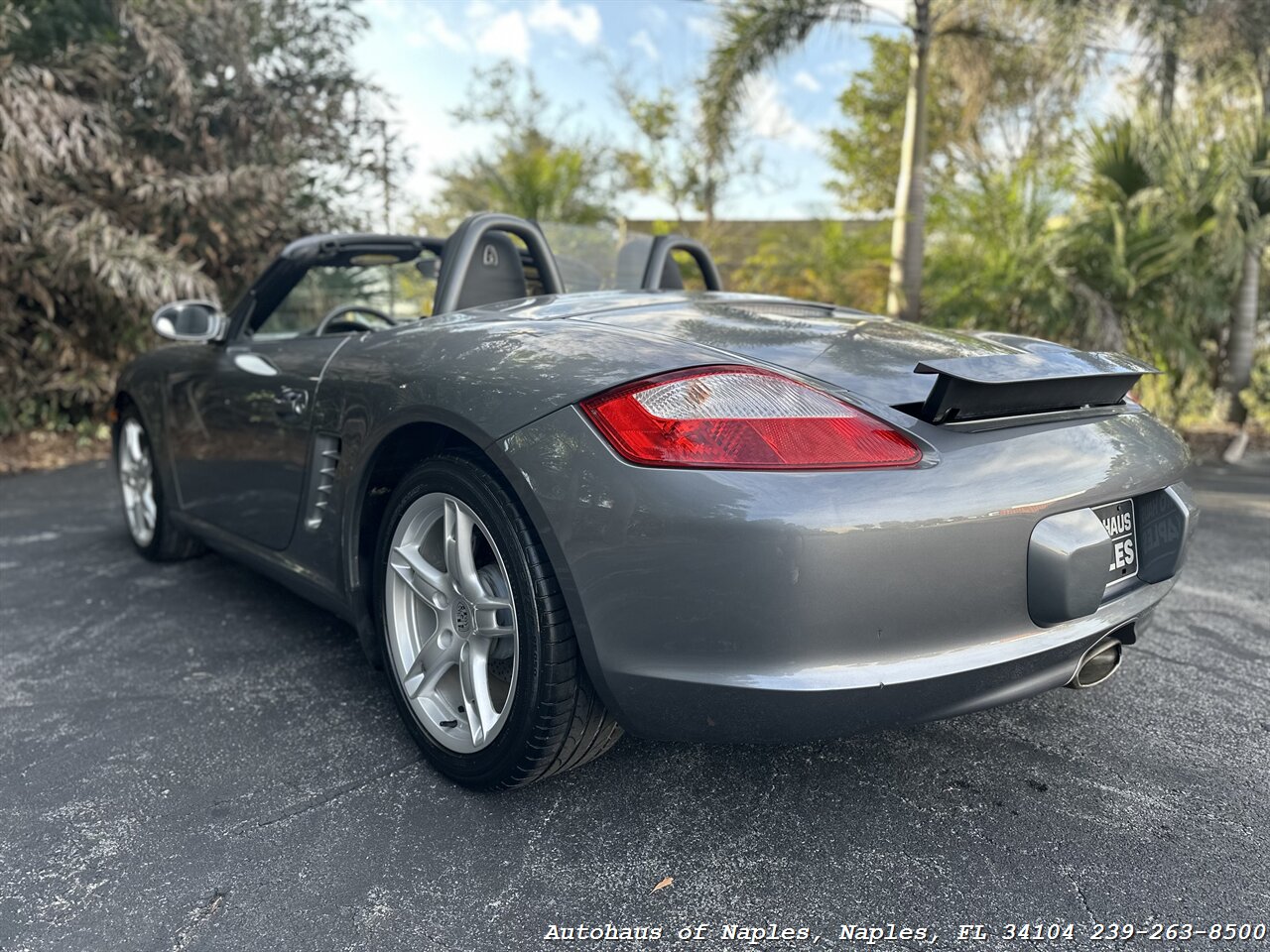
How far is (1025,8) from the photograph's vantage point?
8703mm

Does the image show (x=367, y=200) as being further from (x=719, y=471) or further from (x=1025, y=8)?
(x=719, y=471)

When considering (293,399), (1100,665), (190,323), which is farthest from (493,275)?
(1100,665)

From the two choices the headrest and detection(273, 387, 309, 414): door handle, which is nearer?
detection(273, 387, 309, 414): door handle

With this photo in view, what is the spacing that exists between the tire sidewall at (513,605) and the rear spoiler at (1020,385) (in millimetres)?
831

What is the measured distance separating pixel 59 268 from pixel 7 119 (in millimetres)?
1057

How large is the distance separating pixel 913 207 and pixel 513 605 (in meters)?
8.15

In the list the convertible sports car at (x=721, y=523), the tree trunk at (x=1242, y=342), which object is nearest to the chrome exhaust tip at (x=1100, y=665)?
the convertible sports car at (x=721, y=523)

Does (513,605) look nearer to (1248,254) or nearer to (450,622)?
(450,622)

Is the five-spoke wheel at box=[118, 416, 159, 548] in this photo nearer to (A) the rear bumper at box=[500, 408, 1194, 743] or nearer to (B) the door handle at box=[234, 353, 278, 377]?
(B) the door handle at box=[234, 353, 278, 377]

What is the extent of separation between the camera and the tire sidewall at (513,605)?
5.73 feet

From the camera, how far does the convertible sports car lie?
5.08ft

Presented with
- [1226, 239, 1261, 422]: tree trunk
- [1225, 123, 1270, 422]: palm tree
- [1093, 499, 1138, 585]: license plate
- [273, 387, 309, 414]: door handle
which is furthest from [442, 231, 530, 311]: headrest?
[1226, 239, 1261, 422]: tree trunk

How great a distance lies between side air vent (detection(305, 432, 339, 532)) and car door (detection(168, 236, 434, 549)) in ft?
0.18

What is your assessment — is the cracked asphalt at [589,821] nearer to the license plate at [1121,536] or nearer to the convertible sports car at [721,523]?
the convertible sports car at [721,523]
